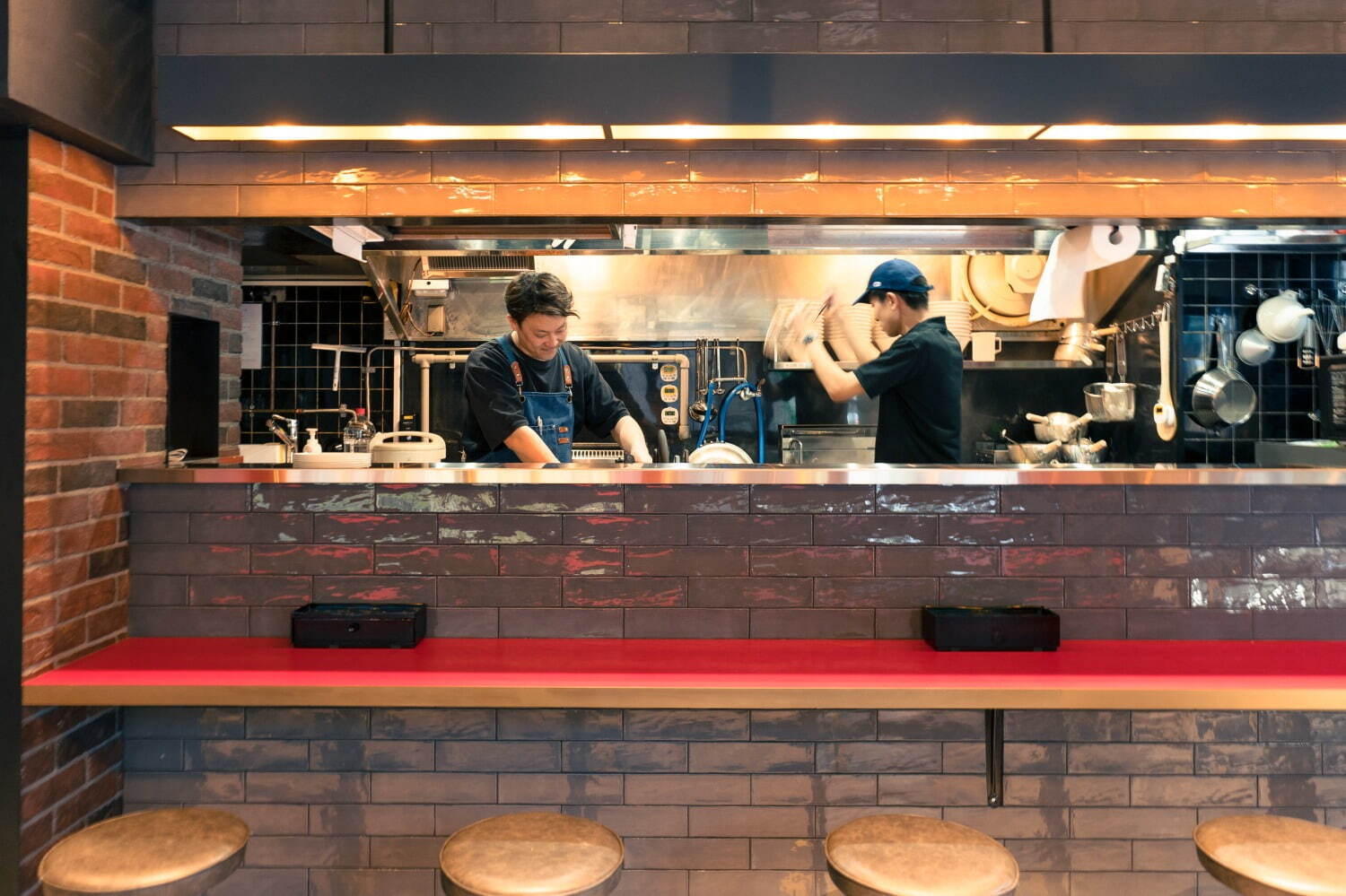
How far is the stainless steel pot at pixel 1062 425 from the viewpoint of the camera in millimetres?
5438

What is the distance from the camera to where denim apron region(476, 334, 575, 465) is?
373 cm

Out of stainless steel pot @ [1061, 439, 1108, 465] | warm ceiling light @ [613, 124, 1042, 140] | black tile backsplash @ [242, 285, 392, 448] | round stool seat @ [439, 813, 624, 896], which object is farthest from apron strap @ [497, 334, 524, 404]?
stainless steel pot @ [1061, 439, 1108, 465]

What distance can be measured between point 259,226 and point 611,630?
149 cm

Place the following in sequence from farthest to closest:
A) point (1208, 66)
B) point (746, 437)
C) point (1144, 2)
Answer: point (746, 437) → point (1144, 2) → point (1208, 66)

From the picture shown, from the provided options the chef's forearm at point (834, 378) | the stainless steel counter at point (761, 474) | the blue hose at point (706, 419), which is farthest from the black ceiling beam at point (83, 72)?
the blue hose at point (706, 419)

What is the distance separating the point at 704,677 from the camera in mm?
2205

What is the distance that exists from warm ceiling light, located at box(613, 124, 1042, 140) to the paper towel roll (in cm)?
68

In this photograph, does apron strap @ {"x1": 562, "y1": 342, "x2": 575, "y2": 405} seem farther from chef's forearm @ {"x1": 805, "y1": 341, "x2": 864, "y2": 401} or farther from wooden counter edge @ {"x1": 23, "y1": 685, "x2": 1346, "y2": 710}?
wooden counter edge @ {"x1": 23, "y1": 685, "x2": 1346, "y2": 710}

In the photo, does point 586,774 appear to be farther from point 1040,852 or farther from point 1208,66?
point 1208,66

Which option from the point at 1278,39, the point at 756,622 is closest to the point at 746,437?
the point at 756,622

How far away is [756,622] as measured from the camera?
2.63m

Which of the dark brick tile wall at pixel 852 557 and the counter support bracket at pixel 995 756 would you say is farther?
the dark brick tile wall at pixel 852 557

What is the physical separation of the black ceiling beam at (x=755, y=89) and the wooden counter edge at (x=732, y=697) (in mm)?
1241

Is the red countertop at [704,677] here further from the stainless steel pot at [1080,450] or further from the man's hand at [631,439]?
the stainless steel pot at [1080,450]
